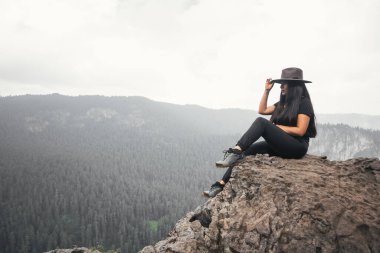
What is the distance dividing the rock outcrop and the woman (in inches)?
10.5

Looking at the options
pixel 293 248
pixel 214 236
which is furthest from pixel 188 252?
pixel 293 248

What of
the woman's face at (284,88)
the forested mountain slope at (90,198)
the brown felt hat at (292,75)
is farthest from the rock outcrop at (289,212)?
the forested mountain slope at (90,198)

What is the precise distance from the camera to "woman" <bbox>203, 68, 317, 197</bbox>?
20.0 feet

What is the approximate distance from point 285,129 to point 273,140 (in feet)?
1.16

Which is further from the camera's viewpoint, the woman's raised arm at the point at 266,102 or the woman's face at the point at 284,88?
the woman's raised arm at the point at 266,102

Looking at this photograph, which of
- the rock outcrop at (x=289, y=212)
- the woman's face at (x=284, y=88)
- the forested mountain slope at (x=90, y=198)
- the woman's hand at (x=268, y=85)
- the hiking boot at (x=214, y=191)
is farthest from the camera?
the forested mountain slope at (x=90, y=198)

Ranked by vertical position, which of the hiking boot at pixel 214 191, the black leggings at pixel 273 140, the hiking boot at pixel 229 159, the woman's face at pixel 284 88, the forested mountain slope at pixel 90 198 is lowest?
the forested mountain slope at pixel 90 198

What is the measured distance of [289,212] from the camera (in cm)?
496

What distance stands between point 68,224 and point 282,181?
123115 mm

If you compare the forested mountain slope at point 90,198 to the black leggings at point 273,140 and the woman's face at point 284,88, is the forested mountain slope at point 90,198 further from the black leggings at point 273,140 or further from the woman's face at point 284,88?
the woman's face at point 284,88

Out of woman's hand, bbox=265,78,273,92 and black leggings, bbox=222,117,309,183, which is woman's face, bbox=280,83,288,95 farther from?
black leggings, bbox=222,117,309,183

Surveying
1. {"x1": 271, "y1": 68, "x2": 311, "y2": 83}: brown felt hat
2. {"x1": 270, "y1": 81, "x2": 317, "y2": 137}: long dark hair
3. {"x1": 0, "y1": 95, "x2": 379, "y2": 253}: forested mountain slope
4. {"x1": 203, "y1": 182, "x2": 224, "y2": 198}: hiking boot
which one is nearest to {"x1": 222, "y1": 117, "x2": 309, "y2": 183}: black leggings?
{"x1": 203, "y1": 182, "x2": 224, "y2": 198}: hiking boot

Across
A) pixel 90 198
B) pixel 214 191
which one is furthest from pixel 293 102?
pixel 90 198

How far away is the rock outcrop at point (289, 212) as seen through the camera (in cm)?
460
